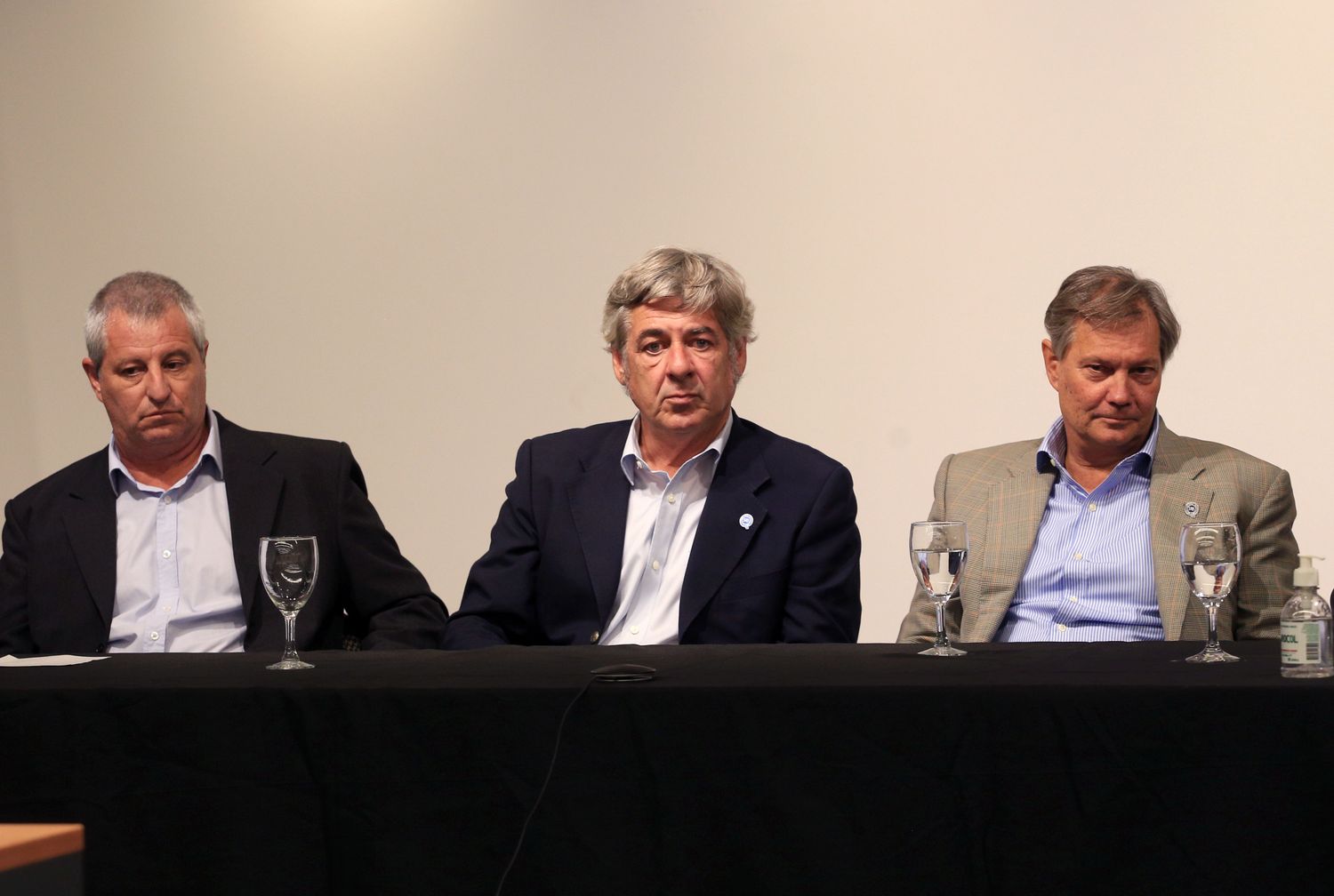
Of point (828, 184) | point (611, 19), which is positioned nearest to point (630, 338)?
point (828, 184)

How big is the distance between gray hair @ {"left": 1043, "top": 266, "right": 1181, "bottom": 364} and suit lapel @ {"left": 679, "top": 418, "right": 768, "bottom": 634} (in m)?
0.65

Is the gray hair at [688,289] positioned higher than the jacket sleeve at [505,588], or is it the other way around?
the gray hair at [688,289]

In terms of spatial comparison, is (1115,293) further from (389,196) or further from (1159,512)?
(389,196)

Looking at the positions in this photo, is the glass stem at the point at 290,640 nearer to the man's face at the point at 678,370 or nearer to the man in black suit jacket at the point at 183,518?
the man in black suit jacket at the point at 183,518

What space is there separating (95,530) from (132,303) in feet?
1.50

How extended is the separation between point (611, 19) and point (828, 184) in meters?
0.82

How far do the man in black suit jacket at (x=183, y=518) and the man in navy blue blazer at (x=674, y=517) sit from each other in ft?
0.94

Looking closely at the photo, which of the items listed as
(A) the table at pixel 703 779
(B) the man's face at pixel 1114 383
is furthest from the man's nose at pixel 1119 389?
(A) the table at pixel 703 779

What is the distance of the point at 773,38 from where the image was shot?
3.90 m

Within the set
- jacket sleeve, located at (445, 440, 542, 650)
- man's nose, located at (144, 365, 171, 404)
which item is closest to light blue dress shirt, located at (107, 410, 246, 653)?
man's nose, located at (144, 365, 171, 404)

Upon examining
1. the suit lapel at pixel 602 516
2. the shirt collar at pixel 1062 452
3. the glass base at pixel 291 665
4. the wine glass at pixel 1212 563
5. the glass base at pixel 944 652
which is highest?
the shirt collar at pixel 1062 452

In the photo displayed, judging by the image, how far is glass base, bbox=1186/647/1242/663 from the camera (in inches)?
64.6

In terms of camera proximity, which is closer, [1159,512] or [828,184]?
[1159,512]

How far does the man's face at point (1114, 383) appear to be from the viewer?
256cm
